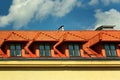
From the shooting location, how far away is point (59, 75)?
121 feet

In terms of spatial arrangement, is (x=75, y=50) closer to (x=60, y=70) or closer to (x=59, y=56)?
(x=59, y=56)

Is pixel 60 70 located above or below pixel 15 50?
below

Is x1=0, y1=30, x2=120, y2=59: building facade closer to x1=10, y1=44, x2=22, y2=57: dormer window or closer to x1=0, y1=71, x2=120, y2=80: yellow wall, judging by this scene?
x1=10, y1=44, x2=22, y2=57: dormer window

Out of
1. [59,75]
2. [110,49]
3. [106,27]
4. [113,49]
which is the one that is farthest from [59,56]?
[106,27]

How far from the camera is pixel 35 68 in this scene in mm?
36500

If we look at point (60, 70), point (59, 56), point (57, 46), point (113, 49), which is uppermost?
point (57, 46)

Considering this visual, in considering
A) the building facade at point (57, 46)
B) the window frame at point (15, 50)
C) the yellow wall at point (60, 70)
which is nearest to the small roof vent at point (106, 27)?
the building facade at point (57, 46)

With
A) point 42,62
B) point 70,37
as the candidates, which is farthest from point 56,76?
point 70,37

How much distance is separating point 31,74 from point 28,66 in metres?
0.74

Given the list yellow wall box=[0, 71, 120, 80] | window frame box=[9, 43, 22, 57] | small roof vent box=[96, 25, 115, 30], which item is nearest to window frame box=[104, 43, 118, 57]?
yellow wall box=[0, 71, 120, 80]

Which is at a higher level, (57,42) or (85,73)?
(57,42)

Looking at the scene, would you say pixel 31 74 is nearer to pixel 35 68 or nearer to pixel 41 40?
pixel 35 68

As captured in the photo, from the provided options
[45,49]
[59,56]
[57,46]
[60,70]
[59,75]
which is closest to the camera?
[59,75]

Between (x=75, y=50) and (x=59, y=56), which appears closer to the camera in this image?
(x=59, y=56)
